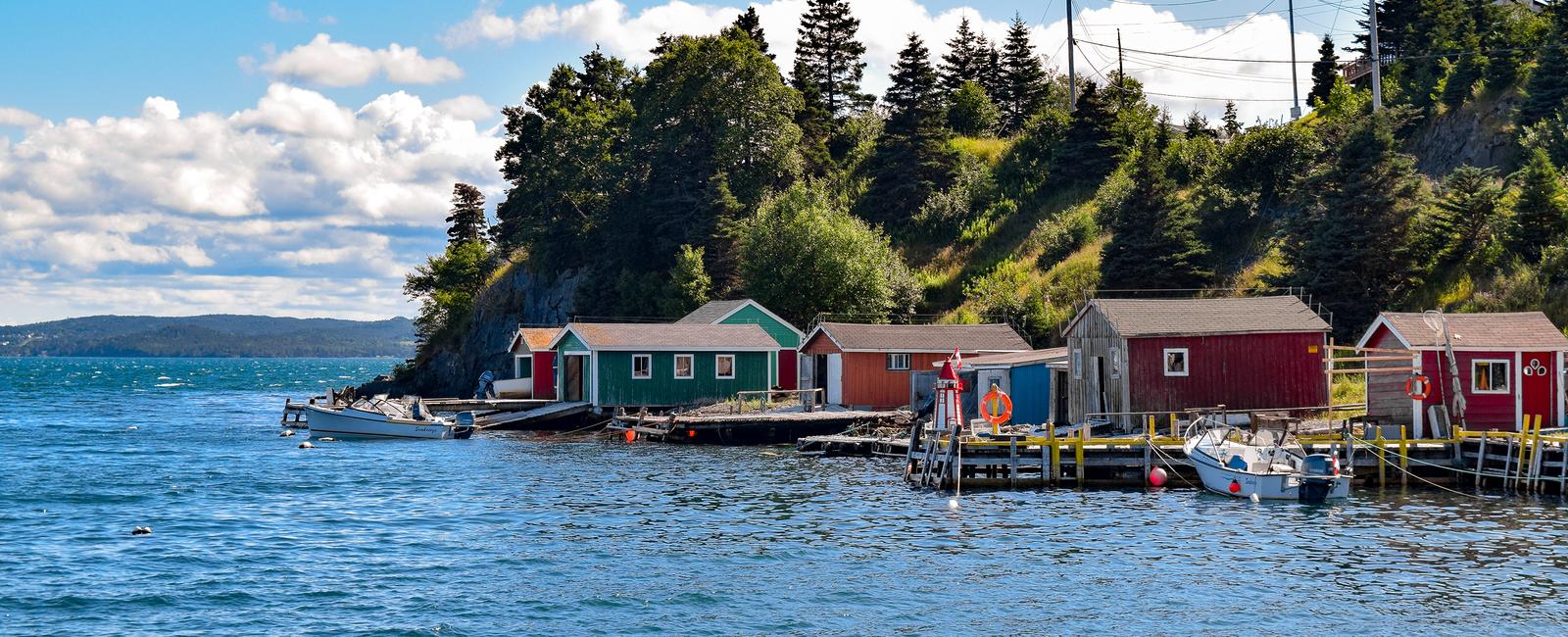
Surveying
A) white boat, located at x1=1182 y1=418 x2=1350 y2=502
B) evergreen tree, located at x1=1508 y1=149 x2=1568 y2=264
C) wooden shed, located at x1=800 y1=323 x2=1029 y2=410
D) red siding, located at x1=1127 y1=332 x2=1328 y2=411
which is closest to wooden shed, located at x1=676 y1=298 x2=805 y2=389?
wooden shed, located at x1=800 y1=323 x2=1029 y2=410

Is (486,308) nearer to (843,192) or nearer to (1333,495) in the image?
(843,192)

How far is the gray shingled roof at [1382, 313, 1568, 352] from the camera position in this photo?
130 feet

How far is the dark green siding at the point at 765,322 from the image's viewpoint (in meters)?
69.1

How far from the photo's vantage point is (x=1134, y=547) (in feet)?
93.0

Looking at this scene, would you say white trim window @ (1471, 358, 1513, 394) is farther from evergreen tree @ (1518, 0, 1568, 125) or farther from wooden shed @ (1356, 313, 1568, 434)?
evergreen tree @ (1518, 0, 1568, 125)

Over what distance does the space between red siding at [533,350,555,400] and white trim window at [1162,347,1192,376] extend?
35.2m

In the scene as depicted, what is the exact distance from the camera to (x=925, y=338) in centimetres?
6131

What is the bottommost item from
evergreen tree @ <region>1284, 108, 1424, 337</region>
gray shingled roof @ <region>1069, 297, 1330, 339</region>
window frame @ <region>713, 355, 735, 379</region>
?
window frame @ <region>713, 355, 735, 379</region>

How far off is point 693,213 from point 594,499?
190 feet

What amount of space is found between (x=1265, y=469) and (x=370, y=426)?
133 ft

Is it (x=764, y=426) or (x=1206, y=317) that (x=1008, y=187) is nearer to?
(x=764, y=426)

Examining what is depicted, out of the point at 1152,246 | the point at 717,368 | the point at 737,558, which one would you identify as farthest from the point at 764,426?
the point at 737,558

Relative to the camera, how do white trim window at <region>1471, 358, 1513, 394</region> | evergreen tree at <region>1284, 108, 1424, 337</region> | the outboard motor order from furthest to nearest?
evergreen tree at <region>1284, 108, 1424, 337</region> → white trim window at <region>1471, 358, 1513, 394</region> → the outboard motor

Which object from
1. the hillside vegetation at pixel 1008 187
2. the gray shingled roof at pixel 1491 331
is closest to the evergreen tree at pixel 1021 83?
the hillside vegetation at pixel 1008 187
